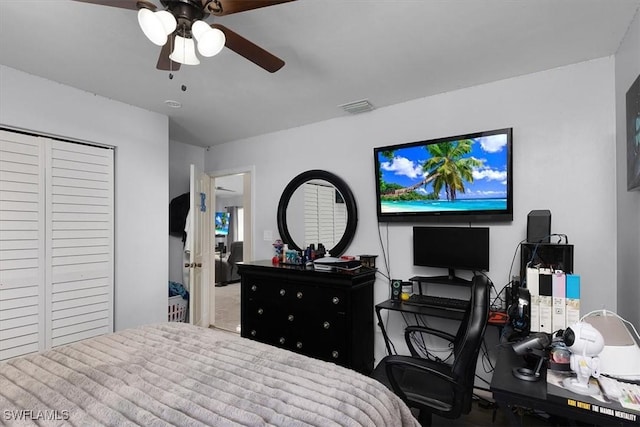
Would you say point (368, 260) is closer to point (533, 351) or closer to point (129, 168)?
point (533, 351)

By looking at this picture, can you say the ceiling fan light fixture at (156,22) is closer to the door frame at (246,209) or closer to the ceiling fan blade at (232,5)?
the ceiling fan blade at (232,5)

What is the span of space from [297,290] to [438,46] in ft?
6.98

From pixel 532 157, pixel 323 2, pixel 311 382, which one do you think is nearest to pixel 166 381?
pixel 311 382

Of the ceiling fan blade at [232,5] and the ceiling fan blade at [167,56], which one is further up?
the ceiling fan blade at [232,5]

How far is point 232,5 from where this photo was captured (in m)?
1.35

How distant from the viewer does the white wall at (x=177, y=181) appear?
4.20 meters

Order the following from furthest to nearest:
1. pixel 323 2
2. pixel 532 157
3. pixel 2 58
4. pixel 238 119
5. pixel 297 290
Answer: pixel 238 119 < pixel 297 290 < pixel 532 157 < pixel 2 58 < pixel 323 2

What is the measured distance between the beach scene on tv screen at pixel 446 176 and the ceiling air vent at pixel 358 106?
0.45 meters

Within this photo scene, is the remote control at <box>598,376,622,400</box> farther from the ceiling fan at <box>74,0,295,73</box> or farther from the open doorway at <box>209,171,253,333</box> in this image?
the open doorway at <box>209,171,253,333</box>

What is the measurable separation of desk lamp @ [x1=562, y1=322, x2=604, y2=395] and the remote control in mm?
21

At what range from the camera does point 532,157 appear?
2375 mm

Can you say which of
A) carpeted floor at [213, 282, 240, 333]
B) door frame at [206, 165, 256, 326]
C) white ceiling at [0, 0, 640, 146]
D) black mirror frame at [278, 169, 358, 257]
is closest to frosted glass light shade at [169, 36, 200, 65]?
white ceiling at [0, 0, 640, 146]

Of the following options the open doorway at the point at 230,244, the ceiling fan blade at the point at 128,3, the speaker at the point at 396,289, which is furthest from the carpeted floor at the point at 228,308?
the ceiling fan blade at the point at 128,3

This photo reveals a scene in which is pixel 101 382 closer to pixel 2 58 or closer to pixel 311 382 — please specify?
pixel 311 382
